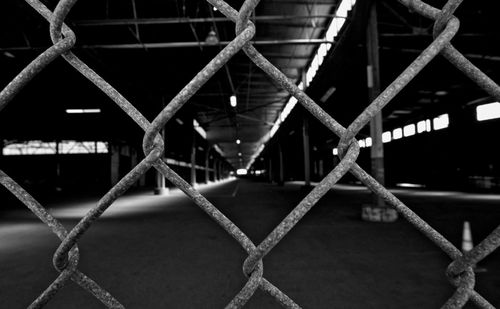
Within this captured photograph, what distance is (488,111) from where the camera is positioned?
15.1m

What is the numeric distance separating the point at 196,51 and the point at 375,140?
9.03 m

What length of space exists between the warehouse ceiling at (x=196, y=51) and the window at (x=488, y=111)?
82 centimetres

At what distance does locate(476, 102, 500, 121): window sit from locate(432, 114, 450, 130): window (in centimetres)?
187

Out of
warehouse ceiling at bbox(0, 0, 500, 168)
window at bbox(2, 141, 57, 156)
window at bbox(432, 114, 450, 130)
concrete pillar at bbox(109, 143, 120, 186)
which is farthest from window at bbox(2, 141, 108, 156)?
window at bbox(432, 114, 450, 130)

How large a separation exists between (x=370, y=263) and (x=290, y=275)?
103 cm

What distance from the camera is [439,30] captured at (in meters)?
0.77

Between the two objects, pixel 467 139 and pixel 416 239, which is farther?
pixel 467 139

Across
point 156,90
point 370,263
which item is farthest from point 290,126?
point 370,263

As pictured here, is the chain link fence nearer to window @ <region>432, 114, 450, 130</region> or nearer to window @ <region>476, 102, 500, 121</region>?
window @ <region>476, 102, 500, 121</region>

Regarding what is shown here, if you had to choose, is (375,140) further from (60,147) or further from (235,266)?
(60,147)

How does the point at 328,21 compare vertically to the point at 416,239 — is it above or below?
above

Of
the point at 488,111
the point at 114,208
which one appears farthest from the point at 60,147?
the point at 488,111

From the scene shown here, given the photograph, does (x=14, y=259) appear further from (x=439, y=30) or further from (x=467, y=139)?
(x=467, y=139)

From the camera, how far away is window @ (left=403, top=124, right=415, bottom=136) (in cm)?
2116
